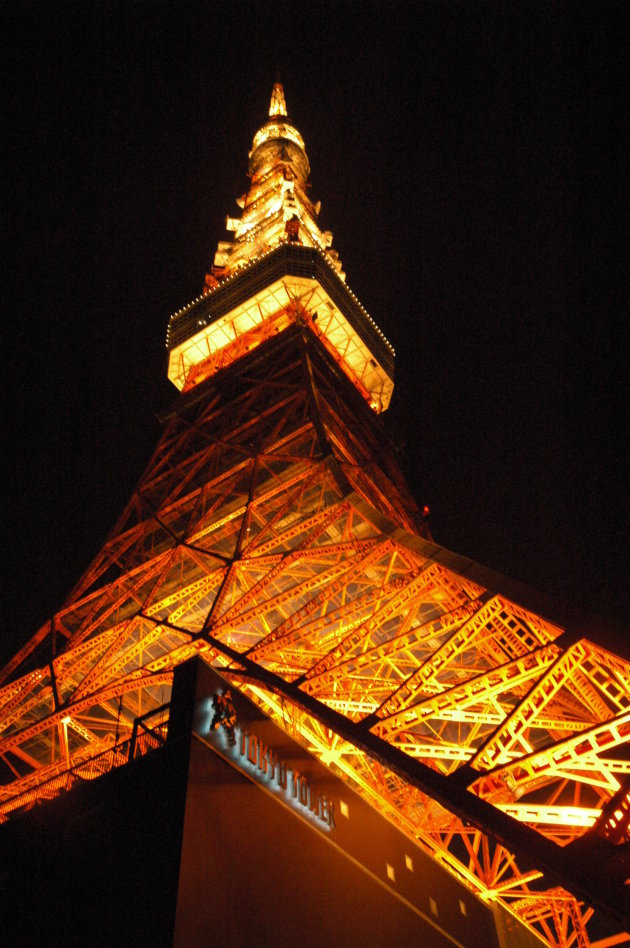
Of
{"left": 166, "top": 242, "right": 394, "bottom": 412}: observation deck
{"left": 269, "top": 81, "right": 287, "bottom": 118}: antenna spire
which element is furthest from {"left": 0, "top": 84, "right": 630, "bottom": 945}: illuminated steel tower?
{"left": 269, "top": 81, "right": 287, "bottom": 118}: antenna spire

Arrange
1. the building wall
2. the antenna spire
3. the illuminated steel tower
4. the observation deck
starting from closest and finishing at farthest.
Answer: the building wall
the illuminated steel tower
the observation deck
the antenna spire

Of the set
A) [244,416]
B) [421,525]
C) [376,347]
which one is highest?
[376,347]

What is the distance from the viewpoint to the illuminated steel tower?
9.22m

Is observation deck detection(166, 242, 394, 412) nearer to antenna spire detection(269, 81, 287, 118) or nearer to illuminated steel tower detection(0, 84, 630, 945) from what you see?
illuminated steel tower detection(0, 84, 630, 945)

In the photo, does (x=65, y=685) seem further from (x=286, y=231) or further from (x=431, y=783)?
(x=286, y=231)

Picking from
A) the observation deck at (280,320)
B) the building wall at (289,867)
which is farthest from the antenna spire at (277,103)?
the building wall at (289,867)

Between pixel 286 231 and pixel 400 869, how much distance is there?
27063 millimetres

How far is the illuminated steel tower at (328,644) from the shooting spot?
9219 millimetres

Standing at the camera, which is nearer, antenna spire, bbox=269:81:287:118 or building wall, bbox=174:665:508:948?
building wall, bbox=174:665:508:948

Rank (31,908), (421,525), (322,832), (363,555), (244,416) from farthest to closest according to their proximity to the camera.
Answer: (244,416) → (421,525) → (363,555) → (322,832) → (31,908)

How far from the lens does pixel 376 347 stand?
29.4 metres

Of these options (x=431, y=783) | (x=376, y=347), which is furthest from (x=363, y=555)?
(x=376, y=347)

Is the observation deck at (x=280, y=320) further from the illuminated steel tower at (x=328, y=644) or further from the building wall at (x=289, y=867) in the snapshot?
the building wall at (x=289, y=867)

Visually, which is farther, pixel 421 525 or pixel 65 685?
pixel 421 525
